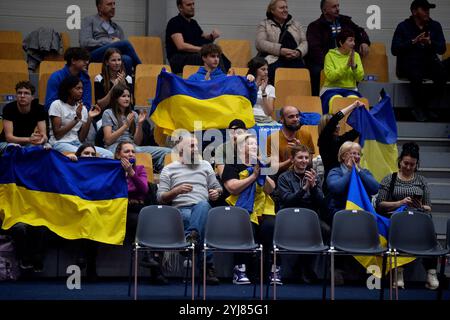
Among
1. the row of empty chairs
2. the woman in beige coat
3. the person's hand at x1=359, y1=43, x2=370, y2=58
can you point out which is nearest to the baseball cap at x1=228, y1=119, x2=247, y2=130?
the row of empty chairs

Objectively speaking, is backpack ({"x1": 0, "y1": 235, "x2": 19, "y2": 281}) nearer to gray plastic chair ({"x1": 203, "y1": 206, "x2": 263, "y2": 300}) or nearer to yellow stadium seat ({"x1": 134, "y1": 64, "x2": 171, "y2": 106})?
gray plastic chair ({"x1": 203, "y1": 206, "x2": 263, "y2": 300})

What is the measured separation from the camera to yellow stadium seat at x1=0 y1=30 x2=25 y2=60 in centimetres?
1383

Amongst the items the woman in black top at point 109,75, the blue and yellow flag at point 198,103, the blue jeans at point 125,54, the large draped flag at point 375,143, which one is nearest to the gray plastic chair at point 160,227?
the blue and yellow flag at point 198,103

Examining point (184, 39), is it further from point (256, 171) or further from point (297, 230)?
point (297, 230)

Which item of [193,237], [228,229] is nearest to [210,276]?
[193,237]

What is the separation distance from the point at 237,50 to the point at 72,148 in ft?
12.3

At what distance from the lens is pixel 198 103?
1178 centimetres

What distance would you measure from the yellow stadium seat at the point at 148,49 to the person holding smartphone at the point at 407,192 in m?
4.30

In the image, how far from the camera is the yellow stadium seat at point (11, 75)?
42.0ft

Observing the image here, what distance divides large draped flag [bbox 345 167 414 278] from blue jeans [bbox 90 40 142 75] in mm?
3393

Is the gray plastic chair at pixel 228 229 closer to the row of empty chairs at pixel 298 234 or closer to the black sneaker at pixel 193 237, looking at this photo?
the row of empty chairs at pixel 298 234
